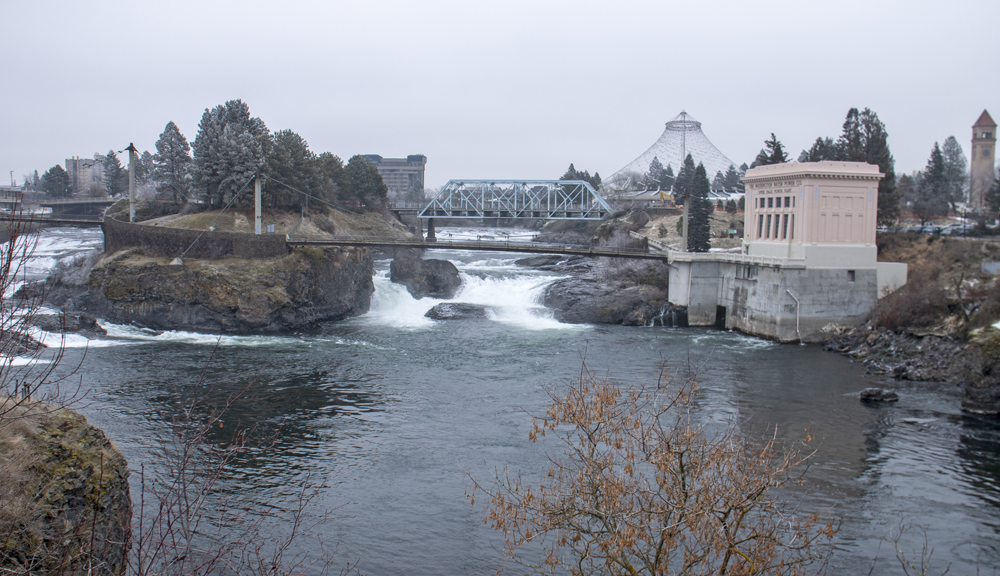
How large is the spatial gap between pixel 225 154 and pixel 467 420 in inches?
1713

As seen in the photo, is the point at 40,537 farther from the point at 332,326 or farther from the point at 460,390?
the point at 332,326

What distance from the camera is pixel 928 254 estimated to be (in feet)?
163

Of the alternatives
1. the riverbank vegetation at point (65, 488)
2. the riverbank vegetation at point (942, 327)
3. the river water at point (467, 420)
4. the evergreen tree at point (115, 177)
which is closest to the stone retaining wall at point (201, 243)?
the river water at point (467, 420)

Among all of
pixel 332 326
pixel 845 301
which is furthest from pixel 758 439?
pixel 332 326

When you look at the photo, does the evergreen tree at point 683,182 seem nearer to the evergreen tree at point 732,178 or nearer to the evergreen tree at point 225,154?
the evergreen tree at point 732,178

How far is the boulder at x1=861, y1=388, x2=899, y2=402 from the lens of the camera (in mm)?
30109

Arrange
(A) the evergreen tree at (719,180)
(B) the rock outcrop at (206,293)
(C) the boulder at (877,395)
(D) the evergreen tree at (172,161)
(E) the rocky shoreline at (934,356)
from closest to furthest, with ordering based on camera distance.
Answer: (E) the rocky shoreline at (934,356)
(C) the boulder at (877,395)
(B) the rock outcrop at (206,293)
(D) the evergreen tree at (172,161)
(A) the evergreen tree at (719,180)

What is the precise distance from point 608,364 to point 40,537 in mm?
28439

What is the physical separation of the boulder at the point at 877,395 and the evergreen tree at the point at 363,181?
6094 cm

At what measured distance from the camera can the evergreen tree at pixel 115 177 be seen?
101 metres

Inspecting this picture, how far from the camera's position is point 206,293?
46.8 metres

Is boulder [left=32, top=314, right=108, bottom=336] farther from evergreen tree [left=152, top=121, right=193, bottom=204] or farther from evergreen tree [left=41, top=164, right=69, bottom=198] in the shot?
evergreen tree [left=41, top=164, right=69, bottom=198]

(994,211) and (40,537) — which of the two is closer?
(40,537)

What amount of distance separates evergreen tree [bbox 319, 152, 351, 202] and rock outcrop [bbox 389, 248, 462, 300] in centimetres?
1496
